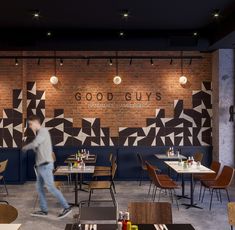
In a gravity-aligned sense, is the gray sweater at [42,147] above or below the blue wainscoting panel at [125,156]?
above

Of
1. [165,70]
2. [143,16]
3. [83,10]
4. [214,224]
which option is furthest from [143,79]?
[214,224]

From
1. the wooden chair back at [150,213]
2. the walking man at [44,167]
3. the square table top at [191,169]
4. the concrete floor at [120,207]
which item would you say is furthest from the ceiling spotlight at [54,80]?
the wooden chair back at [150,213]

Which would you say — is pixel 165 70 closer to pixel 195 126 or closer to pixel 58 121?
pixel 195 126

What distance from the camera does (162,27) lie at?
29.0ft

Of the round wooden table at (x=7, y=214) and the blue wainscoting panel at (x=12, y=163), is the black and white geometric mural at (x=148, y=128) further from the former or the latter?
the round wooden table at (x=7, y=214)

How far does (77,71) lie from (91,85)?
547 millimetres

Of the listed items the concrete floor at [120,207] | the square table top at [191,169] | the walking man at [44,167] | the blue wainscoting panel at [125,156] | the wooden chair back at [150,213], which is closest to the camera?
the wooden chair back at [150,213]

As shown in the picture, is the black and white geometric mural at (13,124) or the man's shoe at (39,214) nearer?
the man's shoe at (39,214)

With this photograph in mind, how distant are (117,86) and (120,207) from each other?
14.2ft

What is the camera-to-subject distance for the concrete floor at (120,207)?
643 centimetres

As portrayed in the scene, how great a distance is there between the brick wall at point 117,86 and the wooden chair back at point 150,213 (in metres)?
7.24

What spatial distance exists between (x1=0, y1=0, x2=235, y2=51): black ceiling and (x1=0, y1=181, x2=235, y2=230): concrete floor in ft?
10.9

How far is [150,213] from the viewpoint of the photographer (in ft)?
12.7

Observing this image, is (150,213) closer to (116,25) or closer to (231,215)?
(231,215)
